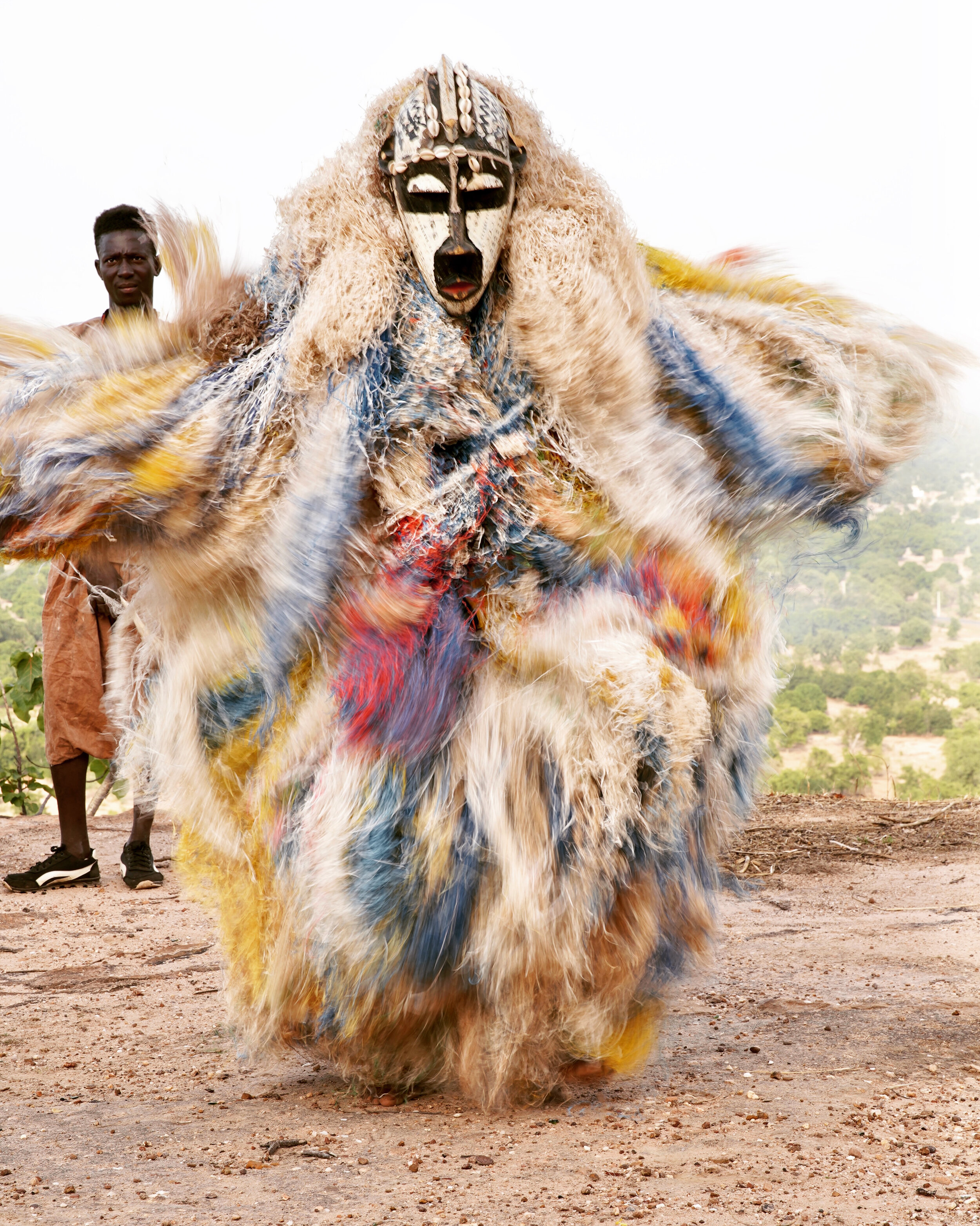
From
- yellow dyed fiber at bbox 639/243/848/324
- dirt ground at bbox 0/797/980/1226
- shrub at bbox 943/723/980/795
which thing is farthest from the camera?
shrub at bbox 943/723/980/795

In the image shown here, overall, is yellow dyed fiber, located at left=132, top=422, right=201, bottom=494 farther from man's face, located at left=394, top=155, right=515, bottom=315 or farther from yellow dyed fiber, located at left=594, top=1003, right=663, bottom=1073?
yellow dyed fiber, located at left=594, top=1003, right=663, bottom=1073

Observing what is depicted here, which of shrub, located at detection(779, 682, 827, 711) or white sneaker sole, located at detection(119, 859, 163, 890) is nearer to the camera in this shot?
white sneaker sole, located at detection(119, 859, 163, 890)

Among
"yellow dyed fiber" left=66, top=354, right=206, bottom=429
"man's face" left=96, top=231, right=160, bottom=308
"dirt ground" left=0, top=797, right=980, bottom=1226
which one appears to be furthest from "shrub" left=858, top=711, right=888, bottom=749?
"yellow dyed fiber" left=66, top=354, right=206, bottom=429

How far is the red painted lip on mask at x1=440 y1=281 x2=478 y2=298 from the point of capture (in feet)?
6.03

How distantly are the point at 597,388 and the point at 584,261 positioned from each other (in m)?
0.19

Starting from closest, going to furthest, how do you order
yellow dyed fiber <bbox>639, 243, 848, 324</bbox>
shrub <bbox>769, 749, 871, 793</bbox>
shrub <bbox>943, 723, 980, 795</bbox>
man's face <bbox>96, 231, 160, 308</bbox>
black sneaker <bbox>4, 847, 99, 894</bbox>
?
yellow dyed fiber <bbox>639, 243, 848, 324</bbox>, man's face <bbox>96, 231, 160, 308</bbox>, black sneaker <bbox>4, 847, 99, 894</bbox>, shrub <bbox>769, 749, 871, 793</bbox>, shrub <bbox>943, 723, 980, 795</bbox>

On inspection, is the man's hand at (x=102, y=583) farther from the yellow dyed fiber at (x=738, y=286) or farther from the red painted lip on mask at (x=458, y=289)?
the yellow dyed fiber at (x=738, y=286)

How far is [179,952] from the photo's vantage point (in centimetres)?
323

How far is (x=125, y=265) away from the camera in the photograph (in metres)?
3.75

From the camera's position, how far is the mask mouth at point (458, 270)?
1.82m

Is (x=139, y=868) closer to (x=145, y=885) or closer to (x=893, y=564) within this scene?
(x=145, y=885)

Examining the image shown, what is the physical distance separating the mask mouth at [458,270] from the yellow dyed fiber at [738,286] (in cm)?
34

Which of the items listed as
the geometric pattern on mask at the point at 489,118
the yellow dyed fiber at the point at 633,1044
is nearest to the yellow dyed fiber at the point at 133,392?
the geometric pattern on mask at the point at 489,118

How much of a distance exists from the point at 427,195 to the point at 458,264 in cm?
13
